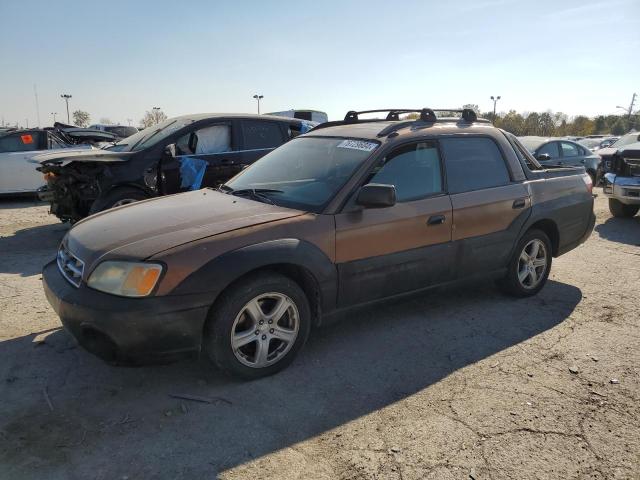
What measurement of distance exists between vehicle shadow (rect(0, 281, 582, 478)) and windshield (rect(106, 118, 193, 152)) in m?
3.88

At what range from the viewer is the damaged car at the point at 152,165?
6.77 metres

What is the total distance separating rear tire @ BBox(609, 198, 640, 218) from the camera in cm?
955

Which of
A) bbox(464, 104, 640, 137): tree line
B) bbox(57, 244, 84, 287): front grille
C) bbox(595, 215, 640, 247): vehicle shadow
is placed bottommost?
bbox(595, 215, 640, 247): vehicle shadow

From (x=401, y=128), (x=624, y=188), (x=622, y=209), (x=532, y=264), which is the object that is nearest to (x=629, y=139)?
(x=622, y=209)

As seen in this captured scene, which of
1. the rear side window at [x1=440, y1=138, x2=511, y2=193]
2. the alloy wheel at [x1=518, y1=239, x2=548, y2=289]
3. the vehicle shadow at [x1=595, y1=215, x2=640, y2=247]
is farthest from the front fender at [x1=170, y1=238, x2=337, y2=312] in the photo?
the vehicle shadow at [x1=595, y1=215, x2=640, y2=247]

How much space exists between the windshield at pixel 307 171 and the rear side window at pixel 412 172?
7.3 inches

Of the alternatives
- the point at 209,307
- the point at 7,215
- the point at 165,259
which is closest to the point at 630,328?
the point at 209,307

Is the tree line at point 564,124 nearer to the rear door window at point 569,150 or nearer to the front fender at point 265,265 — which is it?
the rear door window at point 569,150

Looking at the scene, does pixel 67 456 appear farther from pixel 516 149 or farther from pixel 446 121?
pixel 516 149

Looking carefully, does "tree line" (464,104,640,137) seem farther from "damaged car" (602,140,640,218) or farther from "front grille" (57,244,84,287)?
"front grille" (57,244,84,287)

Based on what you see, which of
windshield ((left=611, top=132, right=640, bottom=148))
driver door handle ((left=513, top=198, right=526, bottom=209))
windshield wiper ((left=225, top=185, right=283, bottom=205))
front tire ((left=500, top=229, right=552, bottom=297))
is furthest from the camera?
windshield ((left=611, top=132, right=640, bottom=148))

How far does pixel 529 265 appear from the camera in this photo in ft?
16.1

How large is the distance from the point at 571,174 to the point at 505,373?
2.82 m

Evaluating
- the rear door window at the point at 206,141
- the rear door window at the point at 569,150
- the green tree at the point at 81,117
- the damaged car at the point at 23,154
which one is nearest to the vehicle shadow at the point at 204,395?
the rear door window at the point at 206,141
